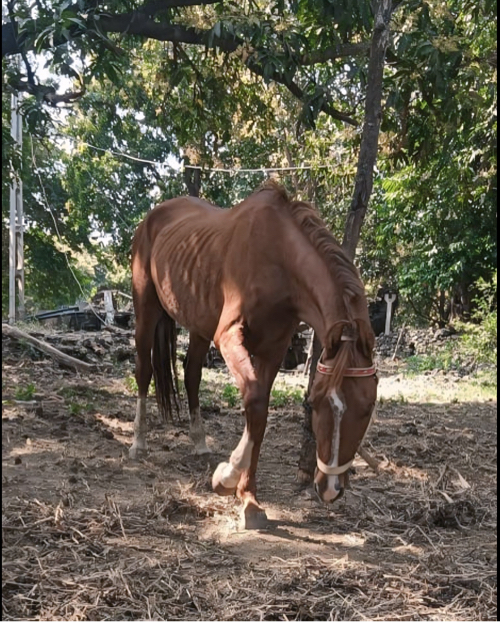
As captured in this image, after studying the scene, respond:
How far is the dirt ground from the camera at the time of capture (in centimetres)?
229

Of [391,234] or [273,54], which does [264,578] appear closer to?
[273,54]

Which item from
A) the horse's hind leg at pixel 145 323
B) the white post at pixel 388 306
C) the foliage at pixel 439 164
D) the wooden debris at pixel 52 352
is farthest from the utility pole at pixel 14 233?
the white post at pixel 388 306

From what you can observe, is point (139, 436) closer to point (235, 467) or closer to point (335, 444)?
point (235, 467)

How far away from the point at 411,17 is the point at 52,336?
638 centimetres

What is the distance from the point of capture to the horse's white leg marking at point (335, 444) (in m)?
2.65

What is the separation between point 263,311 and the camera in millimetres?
3256

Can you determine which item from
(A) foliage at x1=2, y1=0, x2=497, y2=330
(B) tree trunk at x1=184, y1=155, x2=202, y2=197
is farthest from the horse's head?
(B) tree trunk at x1=184, y1=155, x2=202, y2=197

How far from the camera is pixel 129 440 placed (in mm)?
4824

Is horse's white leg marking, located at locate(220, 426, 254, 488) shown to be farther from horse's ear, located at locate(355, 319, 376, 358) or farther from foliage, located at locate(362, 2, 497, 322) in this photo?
foliage, located at locate(362, 2, 497, 322)

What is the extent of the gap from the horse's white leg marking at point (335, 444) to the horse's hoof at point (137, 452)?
2019 mm

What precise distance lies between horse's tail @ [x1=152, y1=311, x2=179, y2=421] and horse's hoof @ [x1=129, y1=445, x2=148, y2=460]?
1.78 feet

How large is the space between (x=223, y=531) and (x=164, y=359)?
2021 millimetres

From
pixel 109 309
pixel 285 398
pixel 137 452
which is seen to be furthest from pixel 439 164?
pixel 109 309

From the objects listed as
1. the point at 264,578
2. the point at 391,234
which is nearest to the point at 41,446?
the point at 264,578
